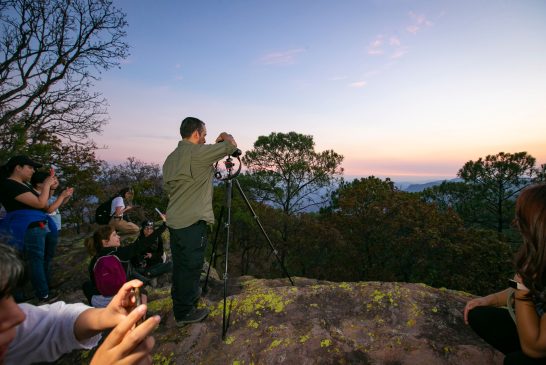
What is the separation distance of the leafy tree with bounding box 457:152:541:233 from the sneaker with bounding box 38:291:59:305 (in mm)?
29530

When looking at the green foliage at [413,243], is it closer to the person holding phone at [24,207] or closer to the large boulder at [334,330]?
the large boulder at [334,330]

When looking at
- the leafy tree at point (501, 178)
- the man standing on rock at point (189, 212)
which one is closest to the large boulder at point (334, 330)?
the man standing on rock at point (189, 212)

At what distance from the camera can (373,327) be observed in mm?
2346

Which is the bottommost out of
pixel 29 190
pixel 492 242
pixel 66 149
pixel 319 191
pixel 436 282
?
pixel 436 282

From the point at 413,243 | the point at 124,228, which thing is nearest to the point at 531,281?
the point at 124,228

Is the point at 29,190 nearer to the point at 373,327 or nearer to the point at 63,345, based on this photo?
the point at 63,345

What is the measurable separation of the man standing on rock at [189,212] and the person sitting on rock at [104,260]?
2.34 ft

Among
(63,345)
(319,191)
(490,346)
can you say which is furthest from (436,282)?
(63,345)

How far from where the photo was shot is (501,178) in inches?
920

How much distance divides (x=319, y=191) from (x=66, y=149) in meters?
17.9

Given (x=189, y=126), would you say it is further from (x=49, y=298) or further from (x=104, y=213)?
(x=49, y=298)

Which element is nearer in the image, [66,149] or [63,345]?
[63,345]

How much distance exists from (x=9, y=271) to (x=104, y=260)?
7.41 feet

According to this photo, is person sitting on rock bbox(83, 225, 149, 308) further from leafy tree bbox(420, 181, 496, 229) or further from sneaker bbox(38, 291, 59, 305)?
leafy tree bbox(420, 181, 496, 229)
